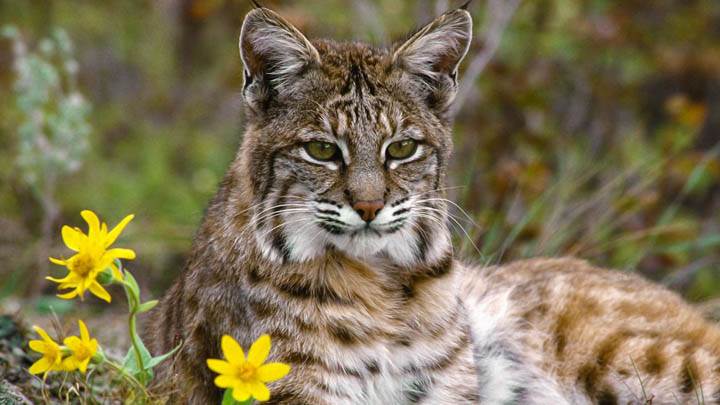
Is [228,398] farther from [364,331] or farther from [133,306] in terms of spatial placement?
[364,331]

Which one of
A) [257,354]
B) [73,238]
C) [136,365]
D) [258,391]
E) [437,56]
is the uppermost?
[437,56]

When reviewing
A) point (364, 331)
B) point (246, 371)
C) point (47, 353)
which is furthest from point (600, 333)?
point (47, 353)

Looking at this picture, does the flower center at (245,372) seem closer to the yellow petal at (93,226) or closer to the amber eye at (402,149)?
the yellow petal at (93,226)

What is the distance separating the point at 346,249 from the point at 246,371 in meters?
0.90

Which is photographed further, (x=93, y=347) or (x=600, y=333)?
(x=600, y=333)

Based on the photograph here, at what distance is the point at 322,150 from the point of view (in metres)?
4.01

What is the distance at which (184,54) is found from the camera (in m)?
12.9

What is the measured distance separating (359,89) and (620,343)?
1.62 meters

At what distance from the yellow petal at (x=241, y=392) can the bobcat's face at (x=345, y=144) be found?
85cm

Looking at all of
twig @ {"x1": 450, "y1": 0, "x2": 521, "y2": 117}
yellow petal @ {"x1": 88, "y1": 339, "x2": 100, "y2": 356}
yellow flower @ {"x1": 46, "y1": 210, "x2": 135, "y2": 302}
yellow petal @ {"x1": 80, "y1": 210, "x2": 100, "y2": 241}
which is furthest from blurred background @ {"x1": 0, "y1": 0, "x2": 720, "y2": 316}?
yellow petal @ {"x1": 88, "y1": 339, "x2": 100, "y2": 356}

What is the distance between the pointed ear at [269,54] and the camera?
405cm

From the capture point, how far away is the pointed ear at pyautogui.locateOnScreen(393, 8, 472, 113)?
422 cm

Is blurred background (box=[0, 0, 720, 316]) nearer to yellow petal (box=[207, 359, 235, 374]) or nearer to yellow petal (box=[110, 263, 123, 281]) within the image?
yellow petal (box=[110, 263, 123, 281])

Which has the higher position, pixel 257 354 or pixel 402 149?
pixel 402 149
